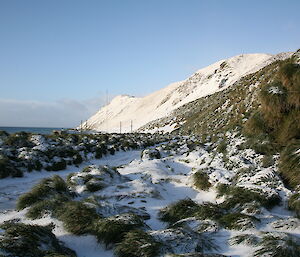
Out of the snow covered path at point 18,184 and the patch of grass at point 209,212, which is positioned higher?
the patch of grass at point 209,212

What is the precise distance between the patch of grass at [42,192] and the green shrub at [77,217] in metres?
2.02

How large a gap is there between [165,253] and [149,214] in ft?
9.13

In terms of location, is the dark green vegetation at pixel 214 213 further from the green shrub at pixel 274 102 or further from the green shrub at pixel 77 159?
the green shrub at pixel 77 159

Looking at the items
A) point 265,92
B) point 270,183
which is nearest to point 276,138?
point 265,92

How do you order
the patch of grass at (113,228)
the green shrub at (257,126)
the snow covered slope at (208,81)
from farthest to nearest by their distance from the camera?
the snow covered slope at (208,81) → the green shrub at (257,126) → the patch of grass at (113,228)

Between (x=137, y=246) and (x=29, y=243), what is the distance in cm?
188

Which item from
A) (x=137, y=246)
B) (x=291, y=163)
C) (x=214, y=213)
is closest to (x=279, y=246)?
(x=214, y=213)

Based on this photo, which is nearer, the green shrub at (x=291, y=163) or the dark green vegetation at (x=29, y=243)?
the dark green vegetation at (x=29, y=243)

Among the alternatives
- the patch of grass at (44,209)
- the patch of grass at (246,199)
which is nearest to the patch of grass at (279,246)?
the patch of grass at (246,199)

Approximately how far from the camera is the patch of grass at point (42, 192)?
838 cm

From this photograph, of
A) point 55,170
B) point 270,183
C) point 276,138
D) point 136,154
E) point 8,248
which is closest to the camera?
point 8,248

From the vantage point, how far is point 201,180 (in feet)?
34.3

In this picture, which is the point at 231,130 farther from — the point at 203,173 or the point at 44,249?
the point at 44,249

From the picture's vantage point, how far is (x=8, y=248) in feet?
14.4
